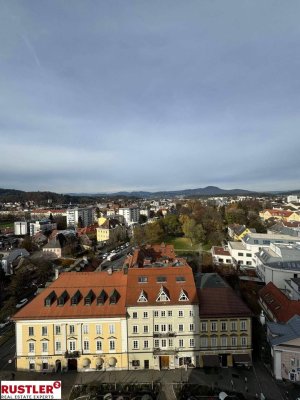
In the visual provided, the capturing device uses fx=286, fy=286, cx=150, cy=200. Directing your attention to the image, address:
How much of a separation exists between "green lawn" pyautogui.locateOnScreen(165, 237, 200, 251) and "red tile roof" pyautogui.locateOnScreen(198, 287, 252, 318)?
40112mm

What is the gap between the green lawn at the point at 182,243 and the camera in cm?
6912

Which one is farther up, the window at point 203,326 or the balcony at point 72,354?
the window at point 203,326

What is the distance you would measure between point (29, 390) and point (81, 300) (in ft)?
41.6

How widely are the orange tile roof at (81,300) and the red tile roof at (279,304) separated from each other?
16.2m

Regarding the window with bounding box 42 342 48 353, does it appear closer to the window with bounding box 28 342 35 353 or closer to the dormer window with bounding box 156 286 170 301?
the window with bounding box 28 342 35 353

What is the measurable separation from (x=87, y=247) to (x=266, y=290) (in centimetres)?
4937

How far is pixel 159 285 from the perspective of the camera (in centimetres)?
2683

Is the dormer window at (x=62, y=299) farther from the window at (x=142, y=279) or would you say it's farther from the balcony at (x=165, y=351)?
the balcony at (x=165, y=351)

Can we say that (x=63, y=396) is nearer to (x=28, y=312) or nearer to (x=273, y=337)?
(x=28, y=312)

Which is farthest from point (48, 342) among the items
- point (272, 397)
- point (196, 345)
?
point (272, 397)

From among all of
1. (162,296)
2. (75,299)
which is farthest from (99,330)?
(162,296)

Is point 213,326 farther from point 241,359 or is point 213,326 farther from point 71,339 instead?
point 71,339


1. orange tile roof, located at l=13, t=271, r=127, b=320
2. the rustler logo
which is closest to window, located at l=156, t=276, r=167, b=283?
orange tile roof, located at l=13, t=271, r=127, b=320

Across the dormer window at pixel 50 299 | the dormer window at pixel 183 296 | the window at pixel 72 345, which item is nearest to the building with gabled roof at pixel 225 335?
the dormer window at pixel 183 296
